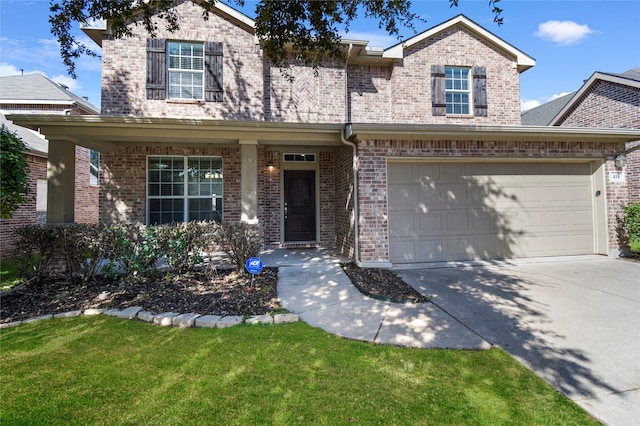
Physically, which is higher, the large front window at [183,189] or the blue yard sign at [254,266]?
the large front window at [183,189]

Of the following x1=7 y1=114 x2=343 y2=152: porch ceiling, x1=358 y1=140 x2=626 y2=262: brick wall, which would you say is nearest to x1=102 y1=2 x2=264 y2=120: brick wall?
x1=7 y1=114 x2=343 y2=152: porch ceiling

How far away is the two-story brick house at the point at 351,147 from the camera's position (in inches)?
251

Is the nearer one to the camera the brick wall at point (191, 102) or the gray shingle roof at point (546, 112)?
the brick wall at point (191, 102)

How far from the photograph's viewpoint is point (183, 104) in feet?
27.2

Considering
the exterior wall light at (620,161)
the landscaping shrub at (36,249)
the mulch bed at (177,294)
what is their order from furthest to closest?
the exterior wall light at (620,161) → the landscaping shrub at (36,249) → the mulch bed at (177,294)

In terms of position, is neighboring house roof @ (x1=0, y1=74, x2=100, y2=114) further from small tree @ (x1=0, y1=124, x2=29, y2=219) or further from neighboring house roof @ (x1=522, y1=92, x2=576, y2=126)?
neighboring house roof @ (x1=522, y1=92, x2=576, y2=126)

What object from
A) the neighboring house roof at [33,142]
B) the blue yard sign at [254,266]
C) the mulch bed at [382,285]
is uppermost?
the neighboring house roof at [33,142]

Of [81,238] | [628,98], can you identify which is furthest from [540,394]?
[628,98]

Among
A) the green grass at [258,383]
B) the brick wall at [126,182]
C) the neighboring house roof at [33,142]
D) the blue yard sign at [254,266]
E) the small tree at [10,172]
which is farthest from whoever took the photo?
the neighboring house roof at [33,142]

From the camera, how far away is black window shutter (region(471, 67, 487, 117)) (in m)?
9.78

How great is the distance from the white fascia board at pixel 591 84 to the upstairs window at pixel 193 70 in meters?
13.7

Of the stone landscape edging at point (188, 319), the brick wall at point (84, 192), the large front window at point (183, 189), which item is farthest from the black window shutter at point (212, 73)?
the brick wall at point (84, 192)

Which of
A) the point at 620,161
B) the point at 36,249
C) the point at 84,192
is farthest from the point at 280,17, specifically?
the point at 84,192

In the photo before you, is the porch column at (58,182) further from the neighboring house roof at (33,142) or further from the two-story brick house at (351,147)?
the neighboring house roof at (33,142)
